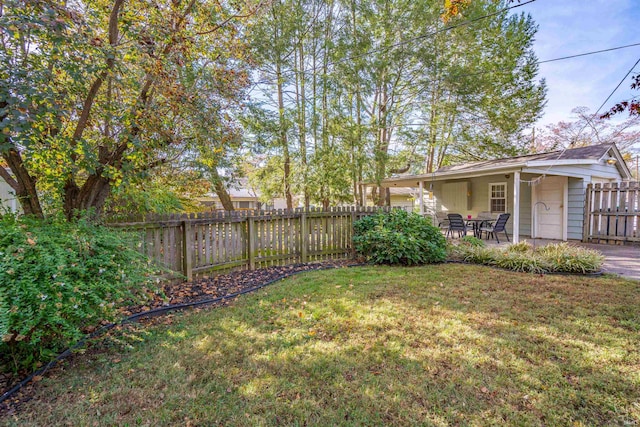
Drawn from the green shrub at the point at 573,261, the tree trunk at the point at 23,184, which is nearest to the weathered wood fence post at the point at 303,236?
the tree trunk at the point at 23,184

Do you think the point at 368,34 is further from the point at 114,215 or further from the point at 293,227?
the point at 114,215

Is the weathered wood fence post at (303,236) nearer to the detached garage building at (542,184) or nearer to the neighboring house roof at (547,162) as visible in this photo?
the detached garage building at (542,184)

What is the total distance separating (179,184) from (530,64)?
14791 mm

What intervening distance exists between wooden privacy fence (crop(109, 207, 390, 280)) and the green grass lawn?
1.50 meters

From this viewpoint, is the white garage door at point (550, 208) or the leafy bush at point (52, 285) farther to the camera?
the white garage door at point (550, 208)

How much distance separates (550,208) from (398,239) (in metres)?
6.63

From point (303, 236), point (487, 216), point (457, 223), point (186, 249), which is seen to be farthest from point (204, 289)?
point (487, 216)

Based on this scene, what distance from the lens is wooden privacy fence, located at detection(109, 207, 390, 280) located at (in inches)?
179

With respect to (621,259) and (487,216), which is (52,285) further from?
(487,216)

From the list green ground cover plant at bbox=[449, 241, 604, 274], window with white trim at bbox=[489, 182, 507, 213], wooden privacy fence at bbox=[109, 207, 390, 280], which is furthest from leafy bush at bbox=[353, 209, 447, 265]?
window with white trim at bbox=[489, 182, 507, 213]

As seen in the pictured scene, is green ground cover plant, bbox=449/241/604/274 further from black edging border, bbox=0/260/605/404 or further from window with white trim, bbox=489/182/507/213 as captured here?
window with white trim, bbox=489/182/507/213

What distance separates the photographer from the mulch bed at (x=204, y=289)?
215cm

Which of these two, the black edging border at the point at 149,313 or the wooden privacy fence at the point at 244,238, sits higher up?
the wooden privacy fence at the point at 244,238

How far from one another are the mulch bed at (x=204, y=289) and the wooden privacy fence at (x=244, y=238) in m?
0.22
